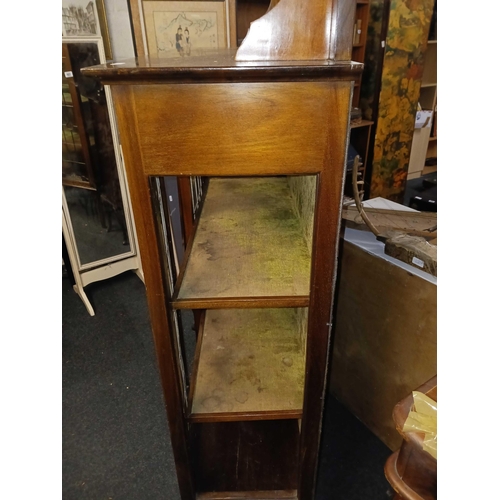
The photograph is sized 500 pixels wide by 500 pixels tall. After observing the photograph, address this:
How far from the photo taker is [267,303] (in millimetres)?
849

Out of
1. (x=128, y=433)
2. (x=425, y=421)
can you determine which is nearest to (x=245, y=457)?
(x=128, y=433)

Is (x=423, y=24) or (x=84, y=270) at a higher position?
(x=423, y=24)

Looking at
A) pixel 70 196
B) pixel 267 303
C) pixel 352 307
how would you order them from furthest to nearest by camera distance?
pixel 70 196 → pixel 352 307 → pixel 267 303

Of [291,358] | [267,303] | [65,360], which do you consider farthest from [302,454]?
[65,360]

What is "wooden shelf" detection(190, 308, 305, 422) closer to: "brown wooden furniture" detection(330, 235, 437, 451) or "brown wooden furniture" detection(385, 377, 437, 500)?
"brown wooden furniture" detection(330, 235, 437, 451)

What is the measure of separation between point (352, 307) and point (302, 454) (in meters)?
0.57

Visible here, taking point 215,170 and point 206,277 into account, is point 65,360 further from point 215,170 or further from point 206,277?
point 215,170

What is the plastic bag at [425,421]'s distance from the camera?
574mm

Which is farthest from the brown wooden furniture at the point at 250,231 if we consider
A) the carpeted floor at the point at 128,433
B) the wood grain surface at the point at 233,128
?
the carpeted floor at the point at 128,433

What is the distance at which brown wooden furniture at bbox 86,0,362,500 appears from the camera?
62 cm

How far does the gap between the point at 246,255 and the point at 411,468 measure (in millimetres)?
598

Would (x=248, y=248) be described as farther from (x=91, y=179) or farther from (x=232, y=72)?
(x=91, y=179)

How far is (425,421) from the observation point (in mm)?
594

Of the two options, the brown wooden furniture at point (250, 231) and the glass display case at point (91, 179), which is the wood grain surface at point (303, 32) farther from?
the glass display case at point (91, 179)
